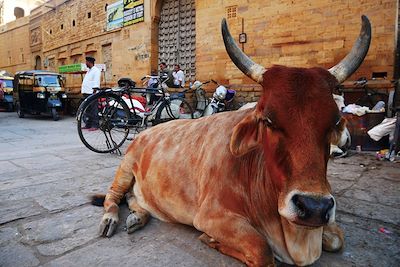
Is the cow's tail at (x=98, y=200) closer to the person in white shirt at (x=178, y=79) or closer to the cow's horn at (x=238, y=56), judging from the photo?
the cow's horn at (x=238, y=56)

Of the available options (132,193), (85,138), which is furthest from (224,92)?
(132,193)

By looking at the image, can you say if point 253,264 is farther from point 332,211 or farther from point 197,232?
point 197,232

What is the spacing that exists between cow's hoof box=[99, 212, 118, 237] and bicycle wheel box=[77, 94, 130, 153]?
3.21 metres

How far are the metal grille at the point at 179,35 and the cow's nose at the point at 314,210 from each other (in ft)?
40.8

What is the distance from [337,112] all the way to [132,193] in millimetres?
2074

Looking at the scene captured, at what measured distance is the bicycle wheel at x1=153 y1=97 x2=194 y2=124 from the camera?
22.4 feet

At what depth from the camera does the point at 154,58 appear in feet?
48.7

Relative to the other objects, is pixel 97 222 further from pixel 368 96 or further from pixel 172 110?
pixel 368 96

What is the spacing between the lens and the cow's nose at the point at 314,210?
1329 mm

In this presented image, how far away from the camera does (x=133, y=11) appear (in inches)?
610

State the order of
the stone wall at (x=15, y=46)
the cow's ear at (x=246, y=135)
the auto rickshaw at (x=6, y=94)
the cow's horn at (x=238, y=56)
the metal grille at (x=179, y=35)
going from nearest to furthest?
1. the cow's ear at (x=246, y=135)
2. the cow's horn at (x=238, y=56)
3. the metal grille at (x=179, y=35)
4. the auto rickshaw at (x=6, y=94)
5. the stone wall at (x=15, y=46)

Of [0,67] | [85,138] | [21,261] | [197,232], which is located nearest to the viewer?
[21,261]

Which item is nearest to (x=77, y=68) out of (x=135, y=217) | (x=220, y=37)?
(x=220, y=37)

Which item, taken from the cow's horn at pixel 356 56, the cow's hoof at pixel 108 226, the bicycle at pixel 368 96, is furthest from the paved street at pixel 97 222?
the bicycle at pixel 368 96
